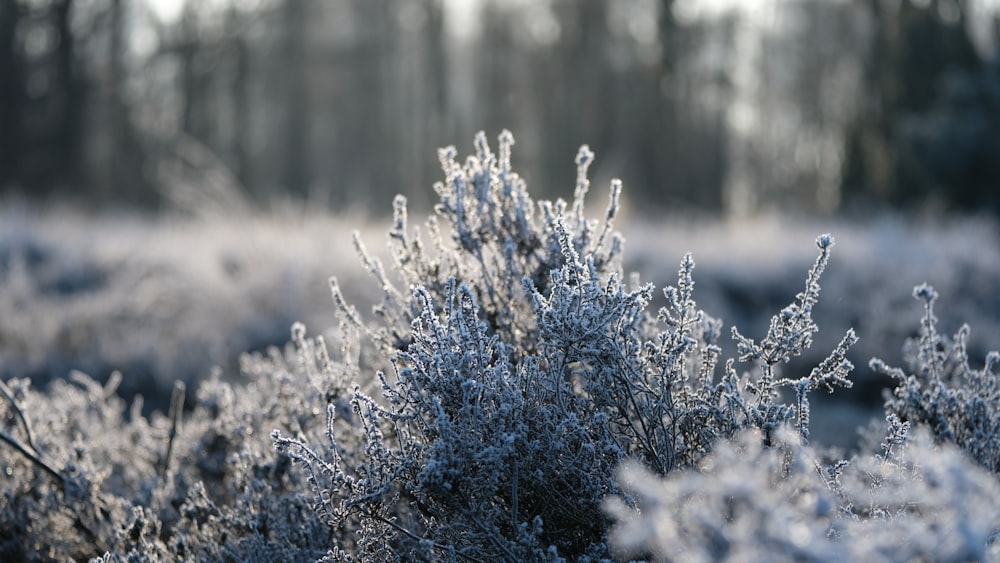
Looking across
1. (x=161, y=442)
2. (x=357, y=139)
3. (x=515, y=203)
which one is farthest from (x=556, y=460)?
(x=357, y=139)

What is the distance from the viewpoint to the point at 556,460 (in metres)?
2.14

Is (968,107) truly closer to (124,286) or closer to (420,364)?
(124,286)

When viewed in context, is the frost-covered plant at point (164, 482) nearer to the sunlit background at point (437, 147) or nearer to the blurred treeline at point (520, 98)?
the sunlit background at point (437, 147)

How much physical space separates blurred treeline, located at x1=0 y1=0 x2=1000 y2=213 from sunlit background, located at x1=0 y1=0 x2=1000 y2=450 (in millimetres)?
93

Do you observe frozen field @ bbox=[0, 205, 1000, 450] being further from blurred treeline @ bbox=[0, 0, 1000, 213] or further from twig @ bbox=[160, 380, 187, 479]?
blurred treeline @ bbox=[0, 0, 1000, 213]

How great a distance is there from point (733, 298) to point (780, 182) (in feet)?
94.8

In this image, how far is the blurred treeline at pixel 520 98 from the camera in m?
16.1

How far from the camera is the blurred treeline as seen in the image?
16109 mm

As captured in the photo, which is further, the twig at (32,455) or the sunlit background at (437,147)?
the sunlit background at (437,147)

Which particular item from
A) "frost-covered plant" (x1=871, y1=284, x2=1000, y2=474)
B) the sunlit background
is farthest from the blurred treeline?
"frost-covered plant" (x1=871, y1=284, x2=1000, y2=474)

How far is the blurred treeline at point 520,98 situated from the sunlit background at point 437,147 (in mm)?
93

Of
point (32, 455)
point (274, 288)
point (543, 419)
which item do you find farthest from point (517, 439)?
point (274, 288)

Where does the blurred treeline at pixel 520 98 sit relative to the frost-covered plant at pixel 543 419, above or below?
above

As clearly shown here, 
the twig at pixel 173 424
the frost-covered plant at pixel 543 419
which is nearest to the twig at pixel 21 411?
the twig at pixel 173 424
